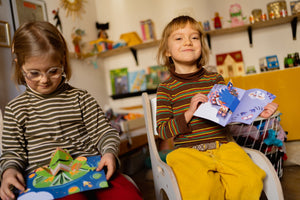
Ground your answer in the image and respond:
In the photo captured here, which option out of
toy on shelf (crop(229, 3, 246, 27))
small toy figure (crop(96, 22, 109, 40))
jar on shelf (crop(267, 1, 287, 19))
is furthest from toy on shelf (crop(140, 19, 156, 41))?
jar on shelf (crop(267, 1, 287, 19))

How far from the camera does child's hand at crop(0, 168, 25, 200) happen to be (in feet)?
2.03

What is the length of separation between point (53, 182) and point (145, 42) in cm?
211

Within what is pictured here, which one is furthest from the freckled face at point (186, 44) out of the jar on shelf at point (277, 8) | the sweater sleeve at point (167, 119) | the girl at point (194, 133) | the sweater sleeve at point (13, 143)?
the jar on shelf at point (277, 8)

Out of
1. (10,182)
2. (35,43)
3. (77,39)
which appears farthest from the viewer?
(77,39)

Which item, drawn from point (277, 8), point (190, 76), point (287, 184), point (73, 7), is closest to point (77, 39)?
point (73, 7)

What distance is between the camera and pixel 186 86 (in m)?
0.97

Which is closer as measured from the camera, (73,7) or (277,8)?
(277,8)

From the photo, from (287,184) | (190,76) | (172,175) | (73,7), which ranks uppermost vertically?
(73,7)

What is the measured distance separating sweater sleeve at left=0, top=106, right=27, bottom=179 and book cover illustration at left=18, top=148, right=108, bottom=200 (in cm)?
7

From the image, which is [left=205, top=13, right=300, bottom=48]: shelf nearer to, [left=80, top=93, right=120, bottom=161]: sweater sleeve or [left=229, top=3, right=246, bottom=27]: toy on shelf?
[left=229, top=3, right=246, bottom=27]: toy on shelf

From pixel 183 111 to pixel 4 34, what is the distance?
120cm

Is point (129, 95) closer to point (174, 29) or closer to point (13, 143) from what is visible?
point (174, 29)

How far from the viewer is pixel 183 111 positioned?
36.8 inches

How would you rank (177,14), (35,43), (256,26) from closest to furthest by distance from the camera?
(35,43) → (256,26) → (177,14)
